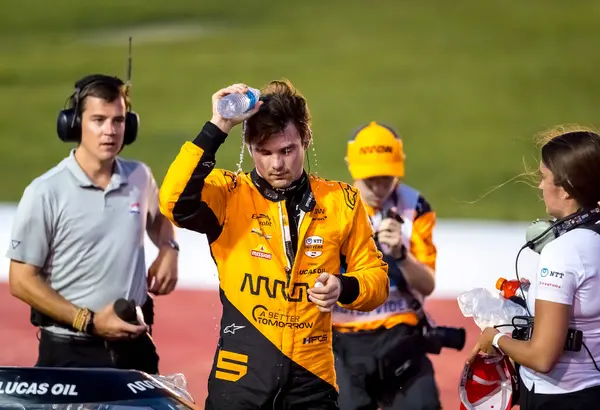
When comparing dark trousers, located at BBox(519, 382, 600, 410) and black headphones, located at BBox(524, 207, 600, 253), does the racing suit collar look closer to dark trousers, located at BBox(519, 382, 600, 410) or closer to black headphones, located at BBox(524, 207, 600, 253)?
black headphones, located at BBox(524, 207, 600, 253)

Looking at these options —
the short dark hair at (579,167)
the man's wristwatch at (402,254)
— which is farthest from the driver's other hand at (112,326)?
the short dark hair at (579,167)

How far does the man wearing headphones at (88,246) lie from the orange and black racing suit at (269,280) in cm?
128

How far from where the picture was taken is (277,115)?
3.97 m

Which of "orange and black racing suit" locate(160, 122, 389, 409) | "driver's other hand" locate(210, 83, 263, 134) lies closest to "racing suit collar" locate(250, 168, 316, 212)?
"orange and black racing suit" locate(160, 122, 389, 409)

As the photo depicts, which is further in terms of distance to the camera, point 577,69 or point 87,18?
point 87,18

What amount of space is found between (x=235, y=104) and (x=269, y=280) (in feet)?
2.13

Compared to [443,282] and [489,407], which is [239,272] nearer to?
[489,407]

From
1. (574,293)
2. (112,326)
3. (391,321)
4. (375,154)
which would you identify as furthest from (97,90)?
(574,293)

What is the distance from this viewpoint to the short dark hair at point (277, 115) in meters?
3.95

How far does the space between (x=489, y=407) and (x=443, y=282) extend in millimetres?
5661

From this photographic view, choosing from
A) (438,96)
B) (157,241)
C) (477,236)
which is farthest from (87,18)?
(157,241)

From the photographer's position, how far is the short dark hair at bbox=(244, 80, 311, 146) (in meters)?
3.95

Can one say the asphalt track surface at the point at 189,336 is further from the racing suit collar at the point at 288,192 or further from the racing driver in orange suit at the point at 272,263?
the racing suit collar at the point at 288,192

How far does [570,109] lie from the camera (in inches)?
776
